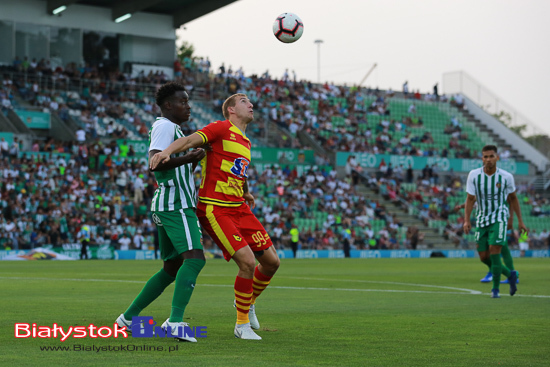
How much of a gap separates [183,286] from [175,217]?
620 mm

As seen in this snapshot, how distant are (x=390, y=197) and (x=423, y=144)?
7.00 meters

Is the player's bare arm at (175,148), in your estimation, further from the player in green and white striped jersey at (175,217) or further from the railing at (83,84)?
the railing at (83,84)

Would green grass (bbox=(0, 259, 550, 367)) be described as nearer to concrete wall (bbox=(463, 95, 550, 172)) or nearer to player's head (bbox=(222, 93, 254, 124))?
player's head (bbox=(222, 93, 254, 124))

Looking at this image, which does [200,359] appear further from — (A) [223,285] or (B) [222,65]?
(B) [222,65]

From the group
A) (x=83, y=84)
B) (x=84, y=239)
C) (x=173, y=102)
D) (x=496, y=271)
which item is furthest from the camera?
(x=83, y=84)

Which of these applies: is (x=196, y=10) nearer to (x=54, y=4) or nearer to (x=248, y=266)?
(x=54, y=4)

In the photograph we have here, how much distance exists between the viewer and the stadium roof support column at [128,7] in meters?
44.0

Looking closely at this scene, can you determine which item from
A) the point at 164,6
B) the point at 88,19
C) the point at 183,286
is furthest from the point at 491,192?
the point at 164,6

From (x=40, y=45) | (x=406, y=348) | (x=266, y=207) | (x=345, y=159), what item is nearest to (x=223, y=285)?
(x=406, y=348)

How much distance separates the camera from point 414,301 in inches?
477

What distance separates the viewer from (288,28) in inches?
464

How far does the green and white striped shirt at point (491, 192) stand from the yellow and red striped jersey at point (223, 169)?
6.73 m

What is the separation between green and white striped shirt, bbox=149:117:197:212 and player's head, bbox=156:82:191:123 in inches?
9.7

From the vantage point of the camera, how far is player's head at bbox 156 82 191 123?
7.67 metres
